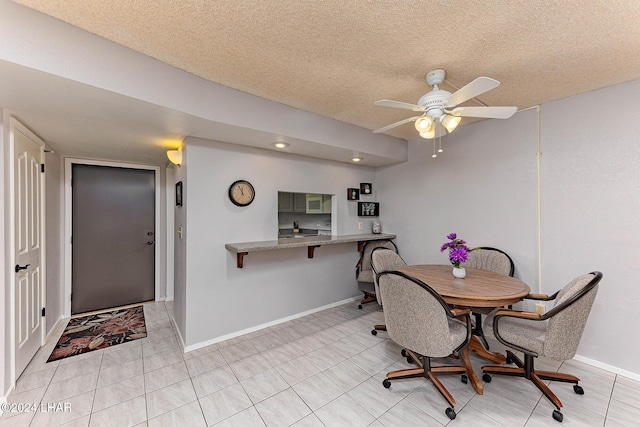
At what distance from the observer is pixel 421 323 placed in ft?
5.68

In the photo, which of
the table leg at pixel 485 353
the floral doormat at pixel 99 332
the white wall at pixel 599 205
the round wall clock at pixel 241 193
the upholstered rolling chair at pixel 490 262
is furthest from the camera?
the round wall clock at pixel 241 193

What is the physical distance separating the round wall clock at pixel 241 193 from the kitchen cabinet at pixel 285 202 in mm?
1766

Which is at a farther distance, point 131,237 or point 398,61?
point 131,237

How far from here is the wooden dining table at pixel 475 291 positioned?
181cm

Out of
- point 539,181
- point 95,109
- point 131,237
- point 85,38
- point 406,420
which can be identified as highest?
point 85,38

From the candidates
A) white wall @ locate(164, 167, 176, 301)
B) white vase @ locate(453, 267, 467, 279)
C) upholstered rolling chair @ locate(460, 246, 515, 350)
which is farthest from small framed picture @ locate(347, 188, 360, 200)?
white wall @ locate(164, 167, 176, 301)

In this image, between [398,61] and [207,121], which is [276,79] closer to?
[207,121]

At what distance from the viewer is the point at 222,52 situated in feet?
5.61

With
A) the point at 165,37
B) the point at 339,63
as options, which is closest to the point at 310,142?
the point at 339,63

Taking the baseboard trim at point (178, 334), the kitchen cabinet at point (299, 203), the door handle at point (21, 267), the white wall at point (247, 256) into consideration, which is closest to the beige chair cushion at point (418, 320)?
the white wall at point (247, 256)

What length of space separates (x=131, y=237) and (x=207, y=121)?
2.62 metres

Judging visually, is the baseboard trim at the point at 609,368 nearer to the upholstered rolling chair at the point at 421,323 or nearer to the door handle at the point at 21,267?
the upholstered rolling chair at the point at 421,323

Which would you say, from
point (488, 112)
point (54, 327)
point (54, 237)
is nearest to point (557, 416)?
point (488, 112)

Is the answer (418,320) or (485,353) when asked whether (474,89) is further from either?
(485,353)
